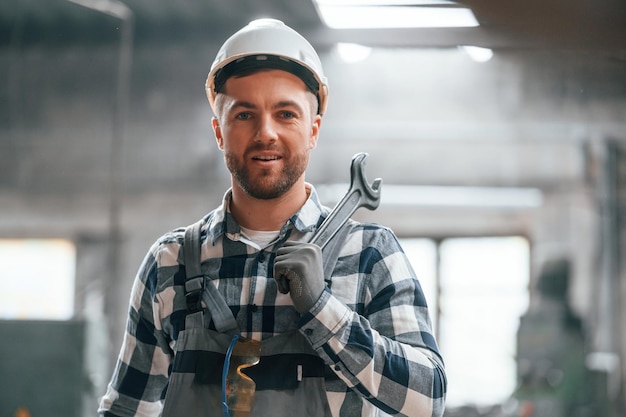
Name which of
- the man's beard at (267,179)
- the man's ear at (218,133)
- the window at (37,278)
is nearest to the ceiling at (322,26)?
the window at (37,278)

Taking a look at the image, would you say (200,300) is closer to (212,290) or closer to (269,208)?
(212,290)

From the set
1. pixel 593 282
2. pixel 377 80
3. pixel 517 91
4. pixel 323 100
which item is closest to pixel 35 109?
pixel 377 80

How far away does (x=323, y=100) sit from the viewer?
1.30 metres

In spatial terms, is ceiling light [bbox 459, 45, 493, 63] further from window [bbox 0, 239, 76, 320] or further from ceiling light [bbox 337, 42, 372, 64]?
window [bbox 0, 239, 76, 320]

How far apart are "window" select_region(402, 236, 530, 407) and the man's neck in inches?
139

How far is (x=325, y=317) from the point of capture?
41.2 inches

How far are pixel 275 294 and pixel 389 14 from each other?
3866mm

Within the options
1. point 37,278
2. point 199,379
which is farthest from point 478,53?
point 199,379

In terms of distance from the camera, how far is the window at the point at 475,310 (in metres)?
4.80

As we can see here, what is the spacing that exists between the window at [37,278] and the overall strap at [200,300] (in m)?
3.55

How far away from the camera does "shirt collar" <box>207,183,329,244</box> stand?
1.23 metres

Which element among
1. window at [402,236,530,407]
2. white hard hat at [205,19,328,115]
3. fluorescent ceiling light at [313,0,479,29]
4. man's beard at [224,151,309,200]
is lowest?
window at [402,236,530,407]

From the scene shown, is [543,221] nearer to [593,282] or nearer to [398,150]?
[593,282]

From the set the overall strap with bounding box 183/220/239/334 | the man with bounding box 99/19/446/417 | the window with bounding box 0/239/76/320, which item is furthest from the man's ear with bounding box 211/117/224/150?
the window with bounding box 0/239/76/320
